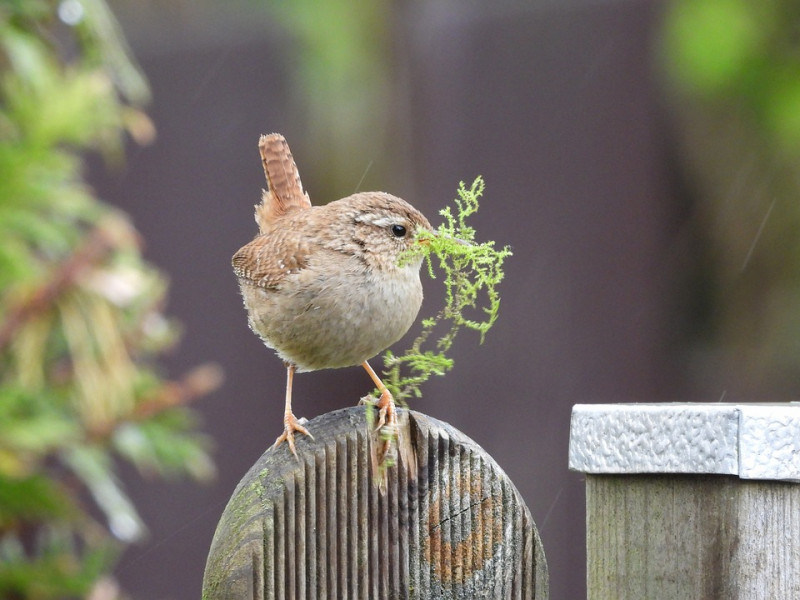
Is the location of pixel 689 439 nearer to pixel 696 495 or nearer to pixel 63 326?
pixel 696 495

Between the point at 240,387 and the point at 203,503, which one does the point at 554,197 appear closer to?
the point at 240,387

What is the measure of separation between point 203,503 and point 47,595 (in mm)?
2300

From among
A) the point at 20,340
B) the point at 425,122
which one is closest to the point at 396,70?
the point at 425,122

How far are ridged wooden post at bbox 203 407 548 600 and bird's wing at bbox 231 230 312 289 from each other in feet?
3.32

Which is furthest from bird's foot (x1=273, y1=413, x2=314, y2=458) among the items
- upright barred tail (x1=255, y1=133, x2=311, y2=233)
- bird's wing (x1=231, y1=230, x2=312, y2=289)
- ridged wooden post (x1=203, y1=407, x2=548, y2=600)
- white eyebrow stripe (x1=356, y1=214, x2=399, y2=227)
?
upright barred tail (x1=255, y1=133, x2=311, y2=233)

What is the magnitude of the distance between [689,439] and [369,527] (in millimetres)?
433

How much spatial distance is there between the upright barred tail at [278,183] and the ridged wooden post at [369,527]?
4.87ft

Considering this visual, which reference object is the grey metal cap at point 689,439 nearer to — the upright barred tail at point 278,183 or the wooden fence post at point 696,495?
the wooden fence post at point 696,495

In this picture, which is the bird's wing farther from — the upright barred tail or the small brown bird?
the upright barred tail

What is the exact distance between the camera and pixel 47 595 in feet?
9.57

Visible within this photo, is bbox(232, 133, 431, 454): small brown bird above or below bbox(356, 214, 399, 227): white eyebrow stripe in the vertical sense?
below

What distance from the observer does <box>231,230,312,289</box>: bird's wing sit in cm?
248

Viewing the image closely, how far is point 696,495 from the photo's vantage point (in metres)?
1.41

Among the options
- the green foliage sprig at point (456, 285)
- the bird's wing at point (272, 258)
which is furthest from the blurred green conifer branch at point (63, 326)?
the green foliage sprig at point (456, 285)
